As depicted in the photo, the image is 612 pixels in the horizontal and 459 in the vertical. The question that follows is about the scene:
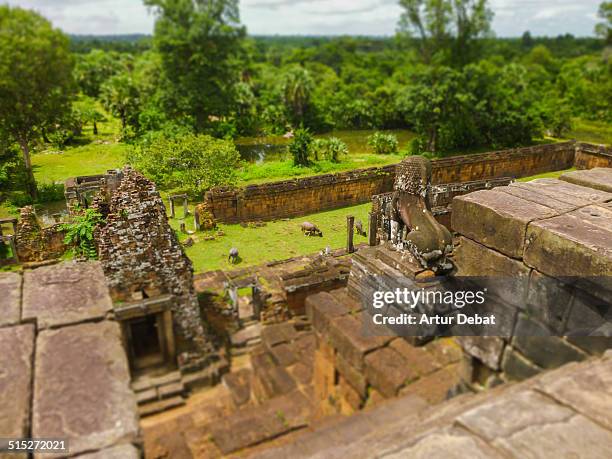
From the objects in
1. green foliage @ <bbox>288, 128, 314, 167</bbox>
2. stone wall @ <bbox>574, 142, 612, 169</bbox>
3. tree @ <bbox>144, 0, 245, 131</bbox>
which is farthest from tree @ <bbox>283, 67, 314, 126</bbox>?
stone wall @ <bbox>574, 142, 612, 169</bbox>

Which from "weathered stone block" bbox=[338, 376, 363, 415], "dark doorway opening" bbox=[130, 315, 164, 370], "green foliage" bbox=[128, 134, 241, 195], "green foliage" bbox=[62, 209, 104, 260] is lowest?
"dark doorway opening" bbox=[130, 315, 164, 370]

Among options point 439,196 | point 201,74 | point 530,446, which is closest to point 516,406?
point 530,446

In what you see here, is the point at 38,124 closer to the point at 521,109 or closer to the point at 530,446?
the point at 530,446

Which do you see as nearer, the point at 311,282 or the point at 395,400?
the point at 395,400

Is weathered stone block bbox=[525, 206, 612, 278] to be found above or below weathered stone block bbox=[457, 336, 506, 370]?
above

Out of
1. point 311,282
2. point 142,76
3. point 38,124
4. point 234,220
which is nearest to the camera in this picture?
point 311,282

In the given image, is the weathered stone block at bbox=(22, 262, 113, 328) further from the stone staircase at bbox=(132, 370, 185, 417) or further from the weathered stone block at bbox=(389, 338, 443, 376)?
the stone staircase at bbox=(132, 370, 185, 417)
